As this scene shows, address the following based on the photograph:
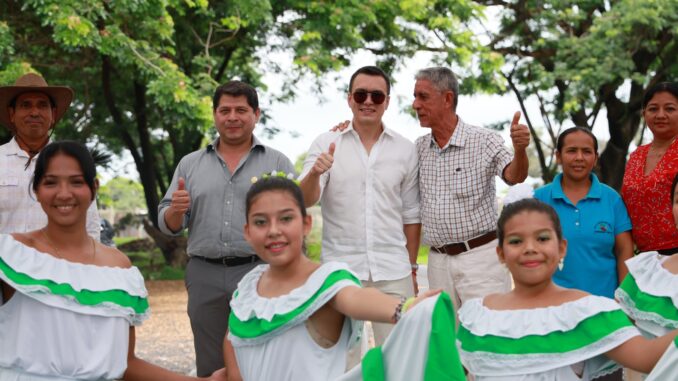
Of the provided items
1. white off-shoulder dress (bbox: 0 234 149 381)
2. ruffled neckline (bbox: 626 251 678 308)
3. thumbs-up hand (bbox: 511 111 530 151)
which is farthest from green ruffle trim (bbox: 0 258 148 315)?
thumbs-up hand (bbox: 511 111 530 151)

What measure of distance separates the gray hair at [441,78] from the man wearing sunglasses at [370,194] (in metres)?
0.30

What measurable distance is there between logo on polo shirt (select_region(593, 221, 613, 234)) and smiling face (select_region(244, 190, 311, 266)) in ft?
7.09

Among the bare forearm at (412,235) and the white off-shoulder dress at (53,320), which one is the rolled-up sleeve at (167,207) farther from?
the white off-shoulder dress at (53,320)

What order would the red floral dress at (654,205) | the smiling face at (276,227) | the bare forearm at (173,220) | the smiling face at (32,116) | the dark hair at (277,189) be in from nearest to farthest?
the smiling face at (276,227)
the dark hair at (277,189)
the red floral dress at (654,205)
the bare forearm at (173,220)
the smiling face at (32,116)

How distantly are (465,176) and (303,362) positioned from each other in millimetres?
2506

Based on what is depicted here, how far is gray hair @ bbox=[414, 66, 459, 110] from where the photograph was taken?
570cm

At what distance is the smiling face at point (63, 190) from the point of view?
11.8 feet

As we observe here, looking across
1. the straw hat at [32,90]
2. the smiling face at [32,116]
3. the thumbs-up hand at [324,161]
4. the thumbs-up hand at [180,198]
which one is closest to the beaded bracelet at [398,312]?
the thumbs-up hand at [324,161]

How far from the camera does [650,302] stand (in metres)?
3.80

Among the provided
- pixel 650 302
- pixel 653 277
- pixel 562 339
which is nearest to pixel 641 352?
pixel 562 339

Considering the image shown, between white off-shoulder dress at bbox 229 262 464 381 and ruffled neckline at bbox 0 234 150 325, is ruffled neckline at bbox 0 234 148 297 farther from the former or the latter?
white off-shoulder dress at bbox 229 262 464 381

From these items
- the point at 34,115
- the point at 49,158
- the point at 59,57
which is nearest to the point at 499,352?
the point at 49,158

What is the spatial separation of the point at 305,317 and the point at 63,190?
1175mm

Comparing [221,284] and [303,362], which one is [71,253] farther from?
[221,284]
